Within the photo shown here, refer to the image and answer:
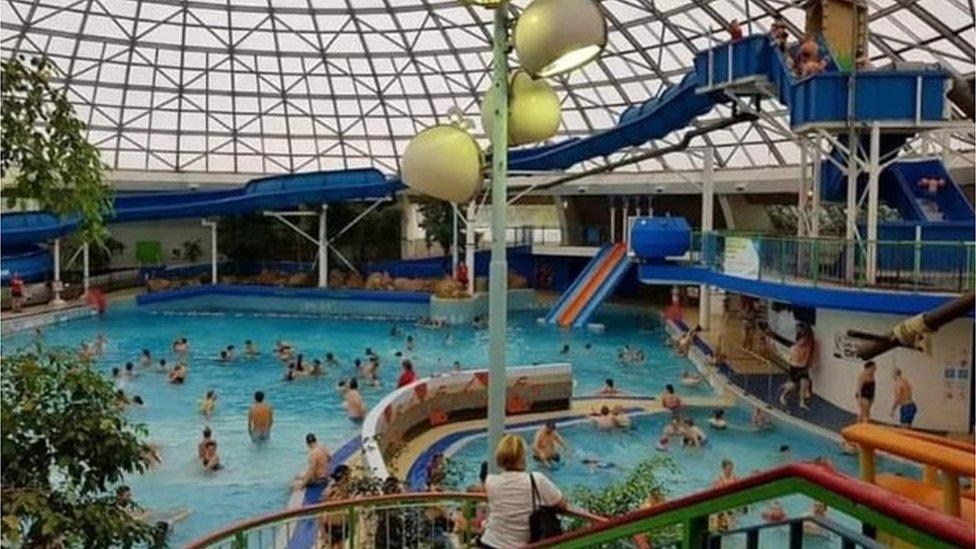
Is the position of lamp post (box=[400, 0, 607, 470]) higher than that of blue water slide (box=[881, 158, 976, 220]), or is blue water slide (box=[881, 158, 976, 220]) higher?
blue water slide (box=[881, 158, 976, 220])

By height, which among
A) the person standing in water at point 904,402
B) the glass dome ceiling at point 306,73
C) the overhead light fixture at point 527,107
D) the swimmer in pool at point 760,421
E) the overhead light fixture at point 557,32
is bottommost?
the swimmer in pool at point 760,421

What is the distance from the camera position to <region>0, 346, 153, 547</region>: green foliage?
3662mm

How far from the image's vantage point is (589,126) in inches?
1118

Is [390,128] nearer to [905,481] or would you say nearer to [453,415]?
[453,415]

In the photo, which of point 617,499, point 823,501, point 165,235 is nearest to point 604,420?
point 617,499

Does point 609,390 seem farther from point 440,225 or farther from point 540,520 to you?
point 440,225

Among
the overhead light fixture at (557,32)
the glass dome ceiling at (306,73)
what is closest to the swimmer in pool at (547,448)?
the overhead light fixture at (557,32)

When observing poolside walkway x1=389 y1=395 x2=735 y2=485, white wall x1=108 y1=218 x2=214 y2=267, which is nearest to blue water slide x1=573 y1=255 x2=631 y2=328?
poolside walkway x1=389 y1=395 x2=735 y2=485

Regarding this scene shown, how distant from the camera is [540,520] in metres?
3.86

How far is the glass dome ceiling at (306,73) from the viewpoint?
24891mm

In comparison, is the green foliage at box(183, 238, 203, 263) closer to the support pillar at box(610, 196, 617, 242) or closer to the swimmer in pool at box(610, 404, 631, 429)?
the support pillar at box(610, 196, 617, 242)

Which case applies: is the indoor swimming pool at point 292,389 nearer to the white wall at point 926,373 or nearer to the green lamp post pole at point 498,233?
the white wall at point 926,373

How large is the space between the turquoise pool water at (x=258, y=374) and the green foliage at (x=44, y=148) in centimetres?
597

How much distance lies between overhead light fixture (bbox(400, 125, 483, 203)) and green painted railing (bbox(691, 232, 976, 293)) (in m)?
8.39
